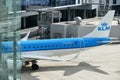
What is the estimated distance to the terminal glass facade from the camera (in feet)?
32.8

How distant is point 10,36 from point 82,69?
82.6 ft

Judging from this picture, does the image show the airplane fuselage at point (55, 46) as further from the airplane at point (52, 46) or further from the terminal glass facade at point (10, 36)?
the terminal glass facade at point (10, 36)

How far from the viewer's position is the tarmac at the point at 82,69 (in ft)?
103

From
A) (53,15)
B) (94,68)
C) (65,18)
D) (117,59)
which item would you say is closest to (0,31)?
(94,68)

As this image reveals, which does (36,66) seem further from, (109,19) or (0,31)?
(0,31)

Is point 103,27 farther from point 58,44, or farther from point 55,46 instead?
point 55,46

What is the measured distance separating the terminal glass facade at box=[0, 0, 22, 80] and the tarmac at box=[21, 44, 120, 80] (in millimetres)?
20625

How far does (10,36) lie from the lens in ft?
34.0

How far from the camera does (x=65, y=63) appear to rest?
37969 millimetres

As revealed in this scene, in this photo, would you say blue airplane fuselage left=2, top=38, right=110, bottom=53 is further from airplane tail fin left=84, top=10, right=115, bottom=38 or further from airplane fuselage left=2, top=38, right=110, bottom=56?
airplane tail fin left=84, top=10, right=115, bottom=38

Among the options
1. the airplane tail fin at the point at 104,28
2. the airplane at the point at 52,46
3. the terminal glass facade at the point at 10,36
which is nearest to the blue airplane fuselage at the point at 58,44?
the airplane at the point at 52,46

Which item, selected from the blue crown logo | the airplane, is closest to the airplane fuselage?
the airplane

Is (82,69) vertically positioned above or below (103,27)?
below

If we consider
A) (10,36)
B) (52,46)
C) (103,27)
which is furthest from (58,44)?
(10,36)
